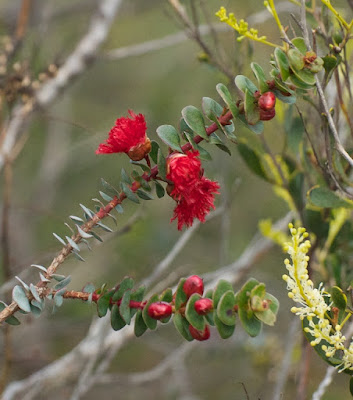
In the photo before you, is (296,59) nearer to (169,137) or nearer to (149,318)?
(169,137)

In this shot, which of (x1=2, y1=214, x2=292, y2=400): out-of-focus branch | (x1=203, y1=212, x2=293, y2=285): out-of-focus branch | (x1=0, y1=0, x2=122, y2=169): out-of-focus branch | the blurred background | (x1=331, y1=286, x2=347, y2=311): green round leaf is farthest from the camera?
the blurred background

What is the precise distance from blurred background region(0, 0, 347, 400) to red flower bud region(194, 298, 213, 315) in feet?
3.24

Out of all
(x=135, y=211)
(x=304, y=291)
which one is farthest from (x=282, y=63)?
(x=135, y=211)

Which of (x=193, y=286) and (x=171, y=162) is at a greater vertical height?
(x=171, y=162)

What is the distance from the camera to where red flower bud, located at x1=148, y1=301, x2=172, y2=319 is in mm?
701

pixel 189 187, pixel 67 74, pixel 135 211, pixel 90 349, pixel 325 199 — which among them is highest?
pixel 189 187

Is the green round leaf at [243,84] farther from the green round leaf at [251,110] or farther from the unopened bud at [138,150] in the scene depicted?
the unopened bud at [138,150]

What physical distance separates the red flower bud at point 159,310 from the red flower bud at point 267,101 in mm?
251

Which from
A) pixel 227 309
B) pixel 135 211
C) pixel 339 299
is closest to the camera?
pixel 227 309

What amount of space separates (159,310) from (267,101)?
0.27 metres

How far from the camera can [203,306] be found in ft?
2.24

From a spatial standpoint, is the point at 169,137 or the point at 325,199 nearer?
the point at 169,137

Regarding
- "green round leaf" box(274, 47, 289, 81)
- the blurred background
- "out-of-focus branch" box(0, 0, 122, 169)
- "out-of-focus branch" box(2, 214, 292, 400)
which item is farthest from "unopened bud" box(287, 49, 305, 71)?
"out-of-focus branch" box(0, 0, 122, 169)

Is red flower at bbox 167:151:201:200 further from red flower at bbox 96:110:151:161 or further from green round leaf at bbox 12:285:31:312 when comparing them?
green round leaf at bbox 12:285:31:312
